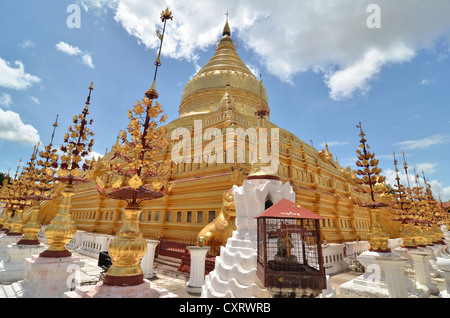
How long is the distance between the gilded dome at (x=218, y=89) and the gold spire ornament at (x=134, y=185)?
2061cm

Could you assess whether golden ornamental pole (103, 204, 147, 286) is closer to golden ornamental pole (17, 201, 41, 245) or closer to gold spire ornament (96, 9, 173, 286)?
gold spire ornament (96, 9, 173, 286)

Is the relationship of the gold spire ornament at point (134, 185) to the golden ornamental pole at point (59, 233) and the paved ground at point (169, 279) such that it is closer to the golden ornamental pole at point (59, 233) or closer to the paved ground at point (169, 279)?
the golden ornamental pole at point (59, 233)

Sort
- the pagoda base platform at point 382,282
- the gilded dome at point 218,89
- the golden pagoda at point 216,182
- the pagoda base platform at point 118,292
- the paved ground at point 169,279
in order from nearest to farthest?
the pagoda base platform at point 118,292 < the pagoda base platform at point 382,282 < the paved ground at point 169,279 < the golden pagoda at point 216,182 < the gilded dome at point 218,89

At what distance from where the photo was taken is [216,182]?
580 inches

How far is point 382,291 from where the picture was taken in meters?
7.32

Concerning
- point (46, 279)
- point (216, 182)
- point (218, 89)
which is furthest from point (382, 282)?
point (218, 89)

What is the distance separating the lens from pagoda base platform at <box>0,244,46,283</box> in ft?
26.7

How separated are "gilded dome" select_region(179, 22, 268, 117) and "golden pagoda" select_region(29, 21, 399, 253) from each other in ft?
0.42

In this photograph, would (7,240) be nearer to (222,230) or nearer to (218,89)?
(222,230)

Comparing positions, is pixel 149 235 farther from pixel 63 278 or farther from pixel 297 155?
pixel 297 155

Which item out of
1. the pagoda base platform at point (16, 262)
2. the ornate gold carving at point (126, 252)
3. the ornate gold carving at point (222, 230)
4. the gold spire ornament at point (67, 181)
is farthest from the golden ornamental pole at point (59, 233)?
the ornate gold carving at point (222, 230)

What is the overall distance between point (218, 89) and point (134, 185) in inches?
1003

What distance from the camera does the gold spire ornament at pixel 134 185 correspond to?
414 centimetres
